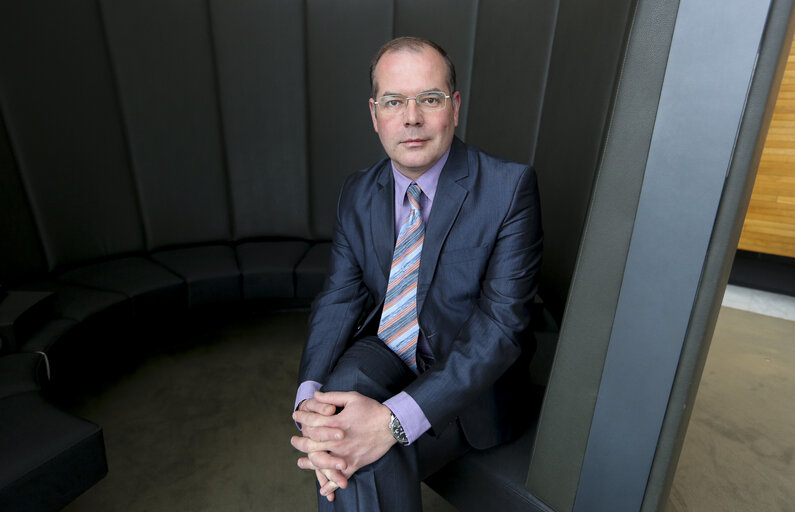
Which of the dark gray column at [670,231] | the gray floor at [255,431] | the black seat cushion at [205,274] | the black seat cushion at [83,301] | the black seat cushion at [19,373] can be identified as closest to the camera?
the dark gray column at [670,231]

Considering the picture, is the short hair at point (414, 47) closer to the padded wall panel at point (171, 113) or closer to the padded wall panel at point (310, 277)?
the padded wall panel at point (310, 277)

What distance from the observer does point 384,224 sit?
3.84 ft

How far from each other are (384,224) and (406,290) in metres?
0.17

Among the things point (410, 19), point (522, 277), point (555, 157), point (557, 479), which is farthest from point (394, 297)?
point (410, 19)

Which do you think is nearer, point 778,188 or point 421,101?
point 421,101

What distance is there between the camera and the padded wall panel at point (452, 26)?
85.1 inches

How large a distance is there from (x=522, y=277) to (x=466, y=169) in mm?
282

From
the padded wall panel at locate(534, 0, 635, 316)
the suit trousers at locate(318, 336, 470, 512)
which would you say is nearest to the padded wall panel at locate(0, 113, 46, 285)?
the suit trousers at locate(318, 336, 470, 512)

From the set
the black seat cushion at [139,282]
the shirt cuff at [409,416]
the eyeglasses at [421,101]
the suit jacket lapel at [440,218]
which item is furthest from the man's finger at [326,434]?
the black seat cushion at [139,282]

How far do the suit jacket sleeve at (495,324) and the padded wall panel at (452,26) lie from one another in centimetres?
129

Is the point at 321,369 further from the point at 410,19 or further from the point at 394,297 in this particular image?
the point at 410,19

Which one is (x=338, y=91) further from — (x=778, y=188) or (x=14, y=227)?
(x=778, y=188)

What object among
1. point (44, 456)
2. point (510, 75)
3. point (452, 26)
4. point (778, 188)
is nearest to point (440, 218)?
point (44, 456)

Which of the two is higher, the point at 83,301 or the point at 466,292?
the point at 466,292
